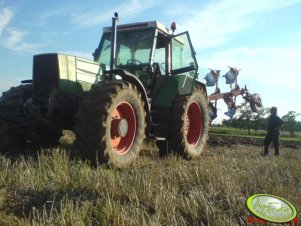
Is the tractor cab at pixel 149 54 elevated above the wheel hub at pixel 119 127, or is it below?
above

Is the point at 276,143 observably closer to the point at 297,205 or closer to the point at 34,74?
the point at 34,74

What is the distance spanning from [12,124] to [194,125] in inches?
162

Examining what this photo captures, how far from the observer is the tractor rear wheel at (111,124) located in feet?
18.6

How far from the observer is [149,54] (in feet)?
26.2

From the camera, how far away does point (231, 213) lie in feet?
12.4

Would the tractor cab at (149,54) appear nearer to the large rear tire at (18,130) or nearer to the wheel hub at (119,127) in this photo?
the large rear tire at (18,130)

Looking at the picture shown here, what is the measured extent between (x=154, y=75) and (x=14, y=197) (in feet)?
15.2

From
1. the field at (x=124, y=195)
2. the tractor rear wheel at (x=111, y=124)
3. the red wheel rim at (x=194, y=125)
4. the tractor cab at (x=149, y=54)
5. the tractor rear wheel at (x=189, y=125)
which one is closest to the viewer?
the field at (x=124, y=195)

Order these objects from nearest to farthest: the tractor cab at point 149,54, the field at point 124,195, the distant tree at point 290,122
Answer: the field at point 124,195, the tractor cab at point 149,54, the distant tree at point 290,122

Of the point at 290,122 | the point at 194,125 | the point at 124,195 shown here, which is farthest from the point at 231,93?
the point at 290,122

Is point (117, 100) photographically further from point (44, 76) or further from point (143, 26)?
point (143, 26)

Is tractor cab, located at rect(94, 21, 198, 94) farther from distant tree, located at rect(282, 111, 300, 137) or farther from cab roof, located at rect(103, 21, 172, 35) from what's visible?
distant tree, located at rect(282, 111, 300, 137)

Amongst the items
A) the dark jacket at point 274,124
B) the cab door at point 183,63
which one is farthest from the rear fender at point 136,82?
the dark jacket at point 274,124

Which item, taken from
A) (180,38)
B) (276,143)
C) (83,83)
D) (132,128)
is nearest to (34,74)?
(83,83)
